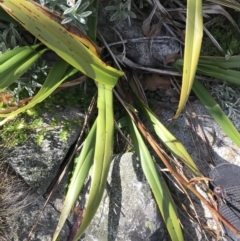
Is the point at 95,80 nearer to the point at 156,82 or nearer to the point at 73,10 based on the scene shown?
the point at 73,10

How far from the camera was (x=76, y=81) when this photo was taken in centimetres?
158

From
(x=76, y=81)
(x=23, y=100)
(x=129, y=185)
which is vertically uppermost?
(x=76, y=81)

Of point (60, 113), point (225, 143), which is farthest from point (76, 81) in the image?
point (225, 143)

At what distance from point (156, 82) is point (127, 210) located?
0.52 m

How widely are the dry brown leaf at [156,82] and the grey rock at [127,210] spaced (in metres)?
0.30

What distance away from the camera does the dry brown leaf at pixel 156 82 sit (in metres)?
1.77

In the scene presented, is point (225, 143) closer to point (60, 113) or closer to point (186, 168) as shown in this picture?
point (186, 168)

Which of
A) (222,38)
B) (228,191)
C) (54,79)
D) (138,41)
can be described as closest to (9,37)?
(54,79)

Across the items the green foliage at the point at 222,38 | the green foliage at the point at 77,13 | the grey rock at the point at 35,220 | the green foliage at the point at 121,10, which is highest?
the green foliage at the point at 222,38

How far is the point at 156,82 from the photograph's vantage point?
177cm

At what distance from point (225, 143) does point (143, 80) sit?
1.39ft

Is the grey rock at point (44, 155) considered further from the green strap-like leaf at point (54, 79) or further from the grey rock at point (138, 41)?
the grey rock at point (138, 41)

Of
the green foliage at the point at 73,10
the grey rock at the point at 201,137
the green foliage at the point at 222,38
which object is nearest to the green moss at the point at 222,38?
the green foliage at the point at 222,38

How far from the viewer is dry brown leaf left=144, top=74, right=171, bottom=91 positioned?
1.77 meters
